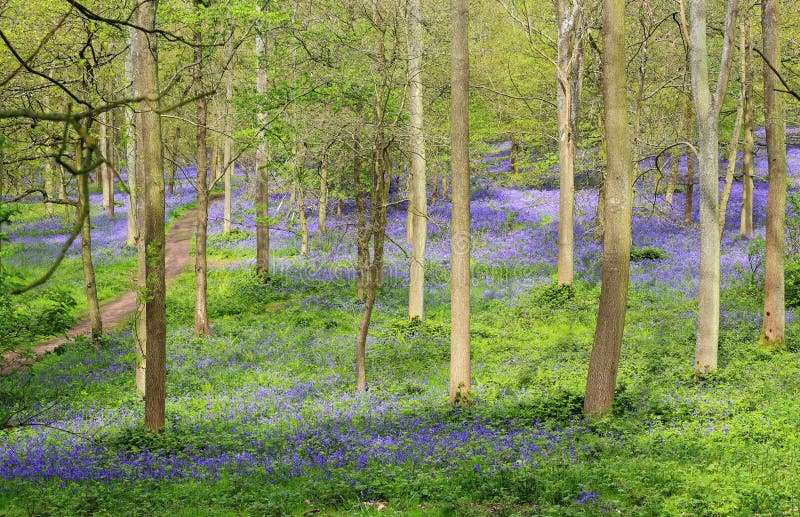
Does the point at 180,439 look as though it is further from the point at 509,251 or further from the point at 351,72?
→ the point at 509,251

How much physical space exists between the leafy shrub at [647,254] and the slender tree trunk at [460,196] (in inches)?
678

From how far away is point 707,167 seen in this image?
1262 cm

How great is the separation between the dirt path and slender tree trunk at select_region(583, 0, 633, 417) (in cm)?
922

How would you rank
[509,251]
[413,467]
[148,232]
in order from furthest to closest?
[509,251] → [148,232] → [413,467]

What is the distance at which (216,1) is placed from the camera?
52.5ft

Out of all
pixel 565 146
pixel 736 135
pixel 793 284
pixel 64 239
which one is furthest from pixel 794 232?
pixel 64 239

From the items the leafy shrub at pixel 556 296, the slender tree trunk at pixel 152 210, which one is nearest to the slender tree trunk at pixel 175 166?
the slender tree trunk at pixel 152 210

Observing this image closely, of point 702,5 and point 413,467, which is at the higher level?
point 702,5

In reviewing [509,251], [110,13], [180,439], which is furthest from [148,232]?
[509,251]

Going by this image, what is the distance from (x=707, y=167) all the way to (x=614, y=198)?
13.0 ft

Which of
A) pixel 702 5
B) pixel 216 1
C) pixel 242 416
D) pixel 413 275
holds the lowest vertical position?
pixel 242 416

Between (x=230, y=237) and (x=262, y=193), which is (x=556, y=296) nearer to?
(x=262, y=193)

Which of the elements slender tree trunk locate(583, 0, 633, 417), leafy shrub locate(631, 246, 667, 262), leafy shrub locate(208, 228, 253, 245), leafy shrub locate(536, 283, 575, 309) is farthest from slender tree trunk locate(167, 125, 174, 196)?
leafy shrub locate(631, 246, 667, 262)

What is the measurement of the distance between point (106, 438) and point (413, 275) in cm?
1068
